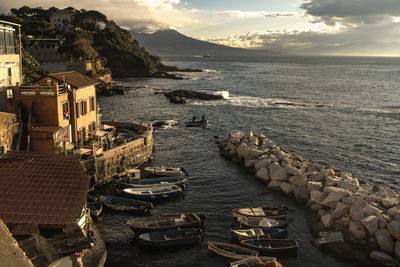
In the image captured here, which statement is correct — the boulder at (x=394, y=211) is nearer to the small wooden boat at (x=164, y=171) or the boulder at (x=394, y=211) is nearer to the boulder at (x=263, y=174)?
the boulder at (x=263, y=174)

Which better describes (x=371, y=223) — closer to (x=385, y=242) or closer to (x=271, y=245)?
(x=385, y=242)

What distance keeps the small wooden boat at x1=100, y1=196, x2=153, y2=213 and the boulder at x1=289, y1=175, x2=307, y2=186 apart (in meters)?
12.9

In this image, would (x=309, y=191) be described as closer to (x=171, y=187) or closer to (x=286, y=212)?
(x=286, y=212)

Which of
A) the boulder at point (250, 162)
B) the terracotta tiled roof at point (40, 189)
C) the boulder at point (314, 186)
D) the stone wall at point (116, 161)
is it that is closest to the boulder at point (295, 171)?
the boulder at point (314, 186)

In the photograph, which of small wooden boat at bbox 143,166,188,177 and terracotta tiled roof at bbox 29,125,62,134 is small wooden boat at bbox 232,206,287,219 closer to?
small wooden boat at bbox 143,166,188,177

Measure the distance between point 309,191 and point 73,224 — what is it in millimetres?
19862

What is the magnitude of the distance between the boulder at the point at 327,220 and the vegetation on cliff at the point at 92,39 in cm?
9012

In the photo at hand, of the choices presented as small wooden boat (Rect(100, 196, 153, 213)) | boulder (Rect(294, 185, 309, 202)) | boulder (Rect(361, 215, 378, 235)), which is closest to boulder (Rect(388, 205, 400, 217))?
boulder (Rect(361, 215, 378, 235))

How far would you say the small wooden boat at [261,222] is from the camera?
2419 cm

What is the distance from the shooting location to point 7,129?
83.8 ft

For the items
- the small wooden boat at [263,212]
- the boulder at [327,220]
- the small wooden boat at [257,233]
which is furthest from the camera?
the small wooden boat at [263,212]

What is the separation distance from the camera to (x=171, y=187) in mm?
30156

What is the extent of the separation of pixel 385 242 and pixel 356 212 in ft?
9.31

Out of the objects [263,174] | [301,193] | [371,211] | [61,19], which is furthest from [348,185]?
[61,19]
